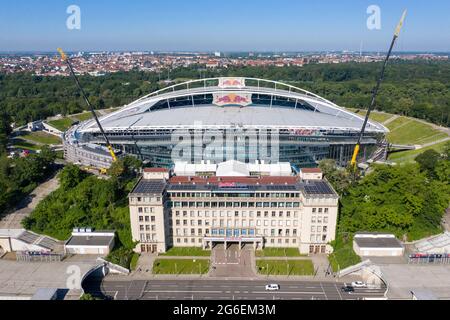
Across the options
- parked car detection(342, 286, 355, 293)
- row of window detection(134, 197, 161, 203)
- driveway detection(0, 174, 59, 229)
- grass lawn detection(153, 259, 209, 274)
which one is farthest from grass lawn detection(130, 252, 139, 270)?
parked car detection(342, 286, 355, 293)

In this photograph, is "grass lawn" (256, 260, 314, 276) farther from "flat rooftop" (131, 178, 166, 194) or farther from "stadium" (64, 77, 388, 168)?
"stadium" (64, 77, 388, 168)

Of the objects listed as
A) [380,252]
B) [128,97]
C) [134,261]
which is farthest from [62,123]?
[380,252]

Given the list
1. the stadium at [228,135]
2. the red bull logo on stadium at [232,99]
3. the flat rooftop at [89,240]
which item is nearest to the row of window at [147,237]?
the flat rooftop at [89,240]

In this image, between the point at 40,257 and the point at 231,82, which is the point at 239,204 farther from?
the point at 231,82

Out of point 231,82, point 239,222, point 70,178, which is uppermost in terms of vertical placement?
point 231,82

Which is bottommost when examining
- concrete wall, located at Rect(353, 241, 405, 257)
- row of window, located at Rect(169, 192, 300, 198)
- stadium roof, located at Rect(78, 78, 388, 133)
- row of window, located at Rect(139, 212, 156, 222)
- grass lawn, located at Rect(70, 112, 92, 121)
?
concrete wall, located at Rect(353, 241, 405, 257)
